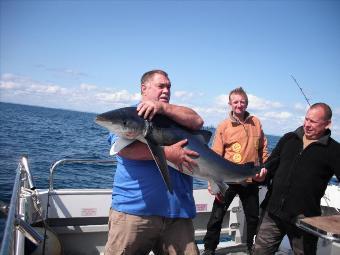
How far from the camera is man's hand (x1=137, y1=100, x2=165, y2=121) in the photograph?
2.79 meters

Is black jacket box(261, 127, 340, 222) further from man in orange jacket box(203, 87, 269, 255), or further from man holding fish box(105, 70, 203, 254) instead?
man holding fish box(105, 70, 203, 254)

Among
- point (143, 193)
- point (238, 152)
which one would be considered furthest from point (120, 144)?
point (238, 152)

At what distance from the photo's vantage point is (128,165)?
310 cm

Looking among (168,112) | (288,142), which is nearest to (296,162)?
(288,142)

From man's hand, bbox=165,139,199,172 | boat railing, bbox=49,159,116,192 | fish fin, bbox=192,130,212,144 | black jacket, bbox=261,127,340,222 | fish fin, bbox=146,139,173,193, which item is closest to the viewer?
fish fin, bbox=146,139,173,193

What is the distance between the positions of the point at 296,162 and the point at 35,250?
349 cm

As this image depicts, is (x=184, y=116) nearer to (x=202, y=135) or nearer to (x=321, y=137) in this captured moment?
(x=202, y=135)

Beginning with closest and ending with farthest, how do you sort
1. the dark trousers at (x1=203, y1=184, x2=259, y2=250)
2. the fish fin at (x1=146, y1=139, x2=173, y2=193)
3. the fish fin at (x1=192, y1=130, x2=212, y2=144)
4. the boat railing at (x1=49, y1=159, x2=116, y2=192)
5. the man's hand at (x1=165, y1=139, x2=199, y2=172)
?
the fish fin at (x1=146, y1=139, x2=173, y2=193) → the man's hand at (x1=165, y1=139, x2=199, y2=172) → the fish fin at (x1=192, y1=130, x2=212, y2=144) → the boat railing at (x1=49, y1=159, x2=116, y2=192) → the dark trousers at (x1=203, y1=184, x2=259, y2=250)

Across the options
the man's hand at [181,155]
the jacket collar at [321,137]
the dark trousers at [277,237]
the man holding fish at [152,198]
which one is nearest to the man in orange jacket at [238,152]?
the dark trousers at [277,237]

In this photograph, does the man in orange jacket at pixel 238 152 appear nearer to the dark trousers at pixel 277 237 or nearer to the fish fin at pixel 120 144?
the dark trousers at pixel 277 237

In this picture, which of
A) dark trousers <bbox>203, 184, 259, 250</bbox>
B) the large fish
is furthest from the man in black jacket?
the large fish

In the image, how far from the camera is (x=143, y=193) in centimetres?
304

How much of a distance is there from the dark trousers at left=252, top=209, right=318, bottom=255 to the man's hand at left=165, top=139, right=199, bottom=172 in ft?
6.68

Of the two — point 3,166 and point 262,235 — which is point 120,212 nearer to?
point 262,235
